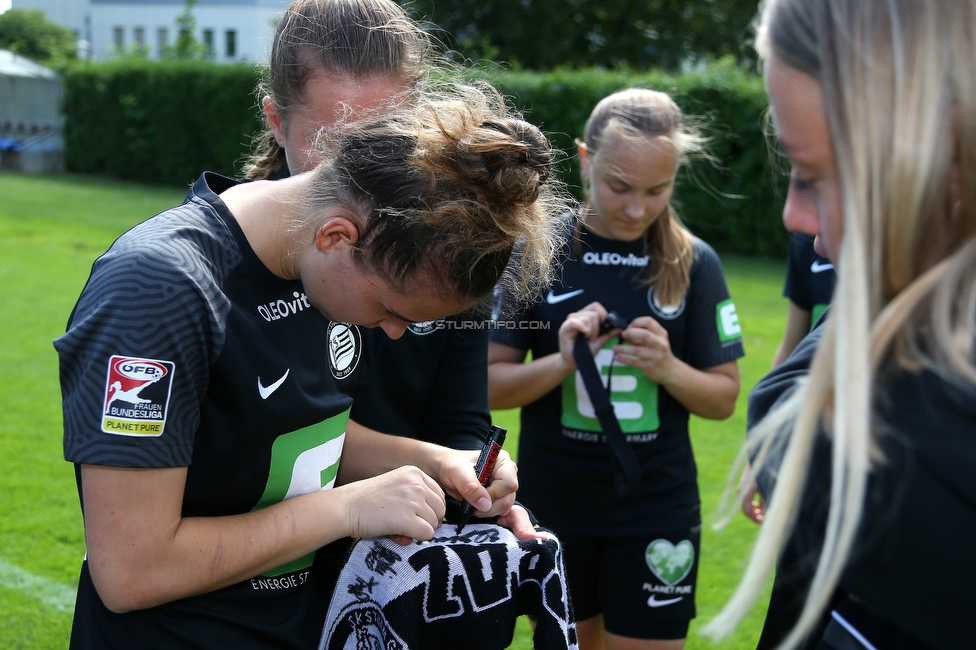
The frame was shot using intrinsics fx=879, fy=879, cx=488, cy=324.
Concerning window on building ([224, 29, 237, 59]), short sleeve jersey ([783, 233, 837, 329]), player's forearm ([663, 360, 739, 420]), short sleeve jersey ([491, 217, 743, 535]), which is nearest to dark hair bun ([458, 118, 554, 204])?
short sleeve jersey ([491, 217, 743, 535])

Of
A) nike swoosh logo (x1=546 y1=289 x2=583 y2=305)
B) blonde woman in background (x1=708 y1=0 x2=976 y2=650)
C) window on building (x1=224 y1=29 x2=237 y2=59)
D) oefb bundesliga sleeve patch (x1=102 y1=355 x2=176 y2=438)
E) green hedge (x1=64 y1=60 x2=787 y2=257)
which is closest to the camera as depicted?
blonde woman in background (x1=708 y1=0 x2=976 y2=650)

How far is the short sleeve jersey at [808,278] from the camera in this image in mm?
3131

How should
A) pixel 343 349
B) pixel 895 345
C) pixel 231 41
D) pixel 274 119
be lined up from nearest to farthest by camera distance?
pixel 895 345, pixel 343 349, pixel 274 119, pixel 231 41

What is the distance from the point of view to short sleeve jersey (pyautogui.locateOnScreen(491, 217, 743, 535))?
311 centimetres

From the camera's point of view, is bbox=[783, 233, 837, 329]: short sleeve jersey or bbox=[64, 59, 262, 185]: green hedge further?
bbox=[64, 59, 262, 185]: green hedge

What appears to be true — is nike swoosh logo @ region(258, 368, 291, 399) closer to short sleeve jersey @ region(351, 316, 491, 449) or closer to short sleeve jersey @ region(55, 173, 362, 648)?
short sleeve jersey @ region(55, 173, 362, 648)

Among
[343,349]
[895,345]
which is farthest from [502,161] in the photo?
[895,345]

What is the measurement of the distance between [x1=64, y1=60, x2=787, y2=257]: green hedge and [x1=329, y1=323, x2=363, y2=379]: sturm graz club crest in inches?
427

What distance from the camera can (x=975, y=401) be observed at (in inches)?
37.9

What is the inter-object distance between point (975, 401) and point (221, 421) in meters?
1.19

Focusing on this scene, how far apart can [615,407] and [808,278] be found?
0.90 meters

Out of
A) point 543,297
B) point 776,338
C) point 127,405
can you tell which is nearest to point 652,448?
point 543,297

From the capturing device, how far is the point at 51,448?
5.62 m

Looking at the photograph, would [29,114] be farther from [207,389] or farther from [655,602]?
[207,389]
